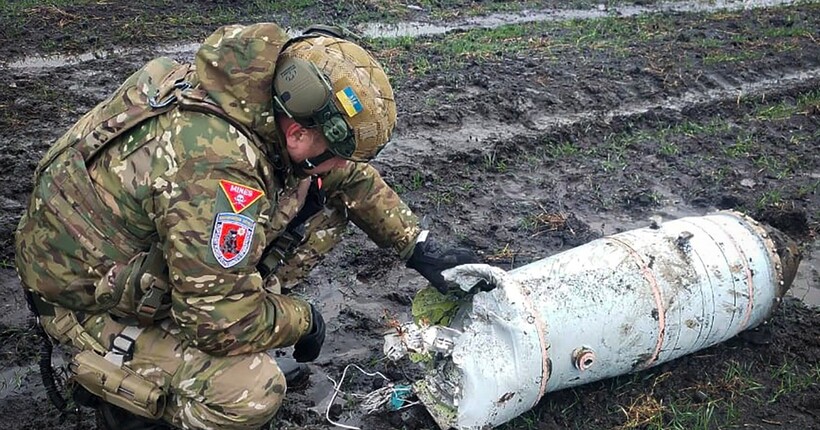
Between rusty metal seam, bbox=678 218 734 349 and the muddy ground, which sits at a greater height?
rusty metal seam, bbox=678 218 734 349

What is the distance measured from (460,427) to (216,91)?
164 centimetres

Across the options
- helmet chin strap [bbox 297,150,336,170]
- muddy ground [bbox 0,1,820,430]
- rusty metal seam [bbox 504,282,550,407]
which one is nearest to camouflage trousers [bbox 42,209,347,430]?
muddy ground [bbox 0,1,820,430]

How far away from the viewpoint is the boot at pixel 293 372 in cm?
366

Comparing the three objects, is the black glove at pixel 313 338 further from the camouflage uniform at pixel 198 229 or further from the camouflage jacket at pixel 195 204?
the camouflage jacket at pixel 195 204

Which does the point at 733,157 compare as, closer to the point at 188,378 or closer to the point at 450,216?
the point at 450,216

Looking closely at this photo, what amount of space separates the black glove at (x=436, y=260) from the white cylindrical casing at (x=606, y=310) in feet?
0.63

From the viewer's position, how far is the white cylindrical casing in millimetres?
3178

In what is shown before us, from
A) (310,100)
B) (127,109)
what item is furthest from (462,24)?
(310,100)

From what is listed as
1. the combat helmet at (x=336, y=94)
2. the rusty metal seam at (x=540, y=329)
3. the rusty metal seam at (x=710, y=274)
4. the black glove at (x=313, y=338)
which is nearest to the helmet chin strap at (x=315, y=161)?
the combat helmet at (x=336, y=94)

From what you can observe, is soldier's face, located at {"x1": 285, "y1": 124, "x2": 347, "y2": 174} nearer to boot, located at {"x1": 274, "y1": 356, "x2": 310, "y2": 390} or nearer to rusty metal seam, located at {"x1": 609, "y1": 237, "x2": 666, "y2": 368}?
boot, located at {"x1": 274, "y1": 356, "x2": 310, "y2": 390}

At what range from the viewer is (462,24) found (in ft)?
32.5

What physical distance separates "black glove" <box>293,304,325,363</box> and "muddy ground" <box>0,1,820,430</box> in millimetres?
282

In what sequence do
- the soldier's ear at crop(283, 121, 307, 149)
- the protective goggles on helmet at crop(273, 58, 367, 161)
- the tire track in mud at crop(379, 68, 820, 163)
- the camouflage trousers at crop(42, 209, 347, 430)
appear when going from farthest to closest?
1. the tire track in mud at crop(379, 68, 820, 163)
2. the camouflage trousers at crop(42, 209, 347, 430)
3. the soldier's ear at crop(283, 121, 307, 149)
4. the protective goggles on helmet at crop(273, 58, 367, 161)

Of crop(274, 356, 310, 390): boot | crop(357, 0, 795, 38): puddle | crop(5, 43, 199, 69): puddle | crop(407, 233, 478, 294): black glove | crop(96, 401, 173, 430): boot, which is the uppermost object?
crop(407, 233, 478, 294): black glove
